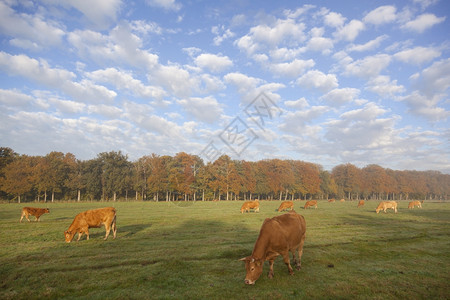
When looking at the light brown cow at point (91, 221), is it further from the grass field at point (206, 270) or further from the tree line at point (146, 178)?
the tree line at point (146, 178)

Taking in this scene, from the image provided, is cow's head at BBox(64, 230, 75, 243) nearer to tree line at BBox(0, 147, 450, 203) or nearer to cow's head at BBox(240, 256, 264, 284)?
cow's head at BBox(240, 256, 264, 284)

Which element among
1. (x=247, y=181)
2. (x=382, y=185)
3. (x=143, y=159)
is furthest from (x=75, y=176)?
(x=382, y=185)

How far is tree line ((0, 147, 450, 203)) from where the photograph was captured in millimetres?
57125

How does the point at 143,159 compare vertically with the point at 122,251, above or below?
above

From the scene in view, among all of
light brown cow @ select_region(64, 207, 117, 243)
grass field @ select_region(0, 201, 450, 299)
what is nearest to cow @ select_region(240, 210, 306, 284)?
grass field @ select_region(0, 201, 450, 299)

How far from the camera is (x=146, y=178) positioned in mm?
72688

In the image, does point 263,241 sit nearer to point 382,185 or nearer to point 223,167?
point 223,167

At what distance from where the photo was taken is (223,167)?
245 ft

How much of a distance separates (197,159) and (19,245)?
6145 cm

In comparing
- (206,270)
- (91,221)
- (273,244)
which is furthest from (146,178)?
(273,244)

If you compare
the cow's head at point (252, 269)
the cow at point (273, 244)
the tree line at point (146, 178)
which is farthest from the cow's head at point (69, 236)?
the tree line at point (146, 178)

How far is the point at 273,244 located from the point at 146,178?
70.9 meters

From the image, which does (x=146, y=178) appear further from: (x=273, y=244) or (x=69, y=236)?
(x=273, y=244)

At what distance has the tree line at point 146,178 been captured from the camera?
2249 inches
